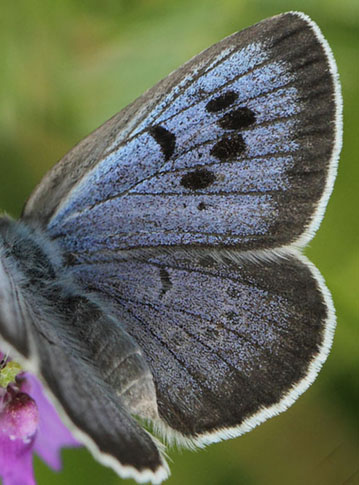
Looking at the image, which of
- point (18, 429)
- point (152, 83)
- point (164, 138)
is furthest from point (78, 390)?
point (152, 83)

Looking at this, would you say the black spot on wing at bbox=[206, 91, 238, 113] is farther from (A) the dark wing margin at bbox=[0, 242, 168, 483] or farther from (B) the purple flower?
(B) the purple flower

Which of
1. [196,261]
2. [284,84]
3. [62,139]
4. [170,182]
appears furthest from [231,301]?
[62,139]

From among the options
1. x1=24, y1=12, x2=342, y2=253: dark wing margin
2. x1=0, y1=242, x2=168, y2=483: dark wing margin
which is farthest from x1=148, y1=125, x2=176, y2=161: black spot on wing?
x1=0, y1=242, x2=168, y2=483: dark wing margin

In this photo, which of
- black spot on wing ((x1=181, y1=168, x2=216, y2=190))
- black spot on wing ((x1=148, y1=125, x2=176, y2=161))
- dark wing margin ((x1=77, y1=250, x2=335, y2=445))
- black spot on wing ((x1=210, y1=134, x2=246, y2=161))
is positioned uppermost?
black spot on wing ((x1=148, y1=125, x2=176, y2=161))

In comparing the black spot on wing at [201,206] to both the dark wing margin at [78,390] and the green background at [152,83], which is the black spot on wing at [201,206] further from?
the green background at [152,83]

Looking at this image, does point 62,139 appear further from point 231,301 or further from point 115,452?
point 115,452

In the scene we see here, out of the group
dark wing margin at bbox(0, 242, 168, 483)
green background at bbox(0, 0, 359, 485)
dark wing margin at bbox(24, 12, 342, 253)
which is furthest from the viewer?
green background at bbox(0, 0, 359, 485)

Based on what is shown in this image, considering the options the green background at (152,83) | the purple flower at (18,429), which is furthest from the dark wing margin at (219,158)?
the green background at (152,83)
